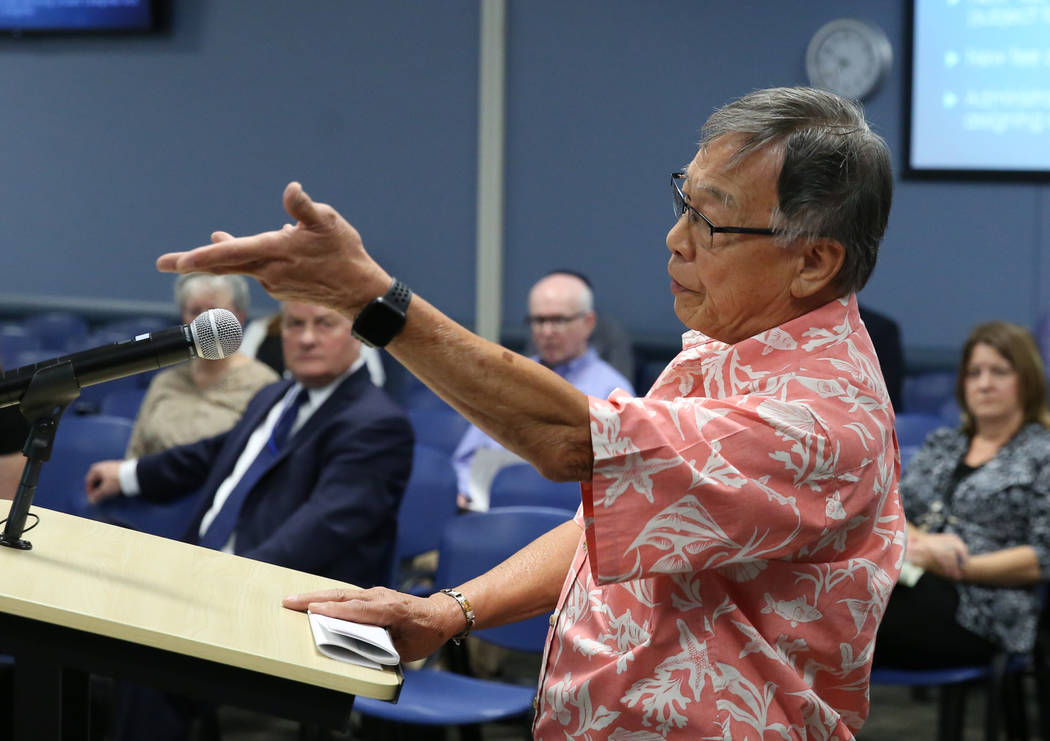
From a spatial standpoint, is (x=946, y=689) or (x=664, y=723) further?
(x=946, y=689)

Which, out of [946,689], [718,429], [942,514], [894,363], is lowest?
[946,689]

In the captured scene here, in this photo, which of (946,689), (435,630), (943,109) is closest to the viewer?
(435,630)

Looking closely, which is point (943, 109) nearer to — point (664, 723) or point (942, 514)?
point (942, 514)

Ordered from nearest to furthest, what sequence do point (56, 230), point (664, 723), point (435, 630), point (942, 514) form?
point (664, 723)
point (435, 630)
point (942, 514)
point (56, 230)

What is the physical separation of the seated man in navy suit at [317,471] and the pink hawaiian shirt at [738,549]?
1.57m

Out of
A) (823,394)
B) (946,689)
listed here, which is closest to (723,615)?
(823,394)

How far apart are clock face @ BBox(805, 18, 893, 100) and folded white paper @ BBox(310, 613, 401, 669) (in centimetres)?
532

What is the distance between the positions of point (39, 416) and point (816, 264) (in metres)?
0.78

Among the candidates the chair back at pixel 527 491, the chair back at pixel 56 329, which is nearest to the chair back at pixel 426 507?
the chair back at pixel 527 491

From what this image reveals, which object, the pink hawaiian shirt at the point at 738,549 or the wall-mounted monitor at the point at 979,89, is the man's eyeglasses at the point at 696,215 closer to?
the pink hawaiian shirt at the point at 738,549

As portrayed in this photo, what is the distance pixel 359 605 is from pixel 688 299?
449 millimetres

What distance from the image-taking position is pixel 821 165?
3.71 ft

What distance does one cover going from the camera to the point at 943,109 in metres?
5.88

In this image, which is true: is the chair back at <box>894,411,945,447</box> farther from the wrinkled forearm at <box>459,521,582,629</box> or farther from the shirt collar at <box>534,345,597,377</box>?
the wrinkled forearm at <box>459,521,582,629</box>
